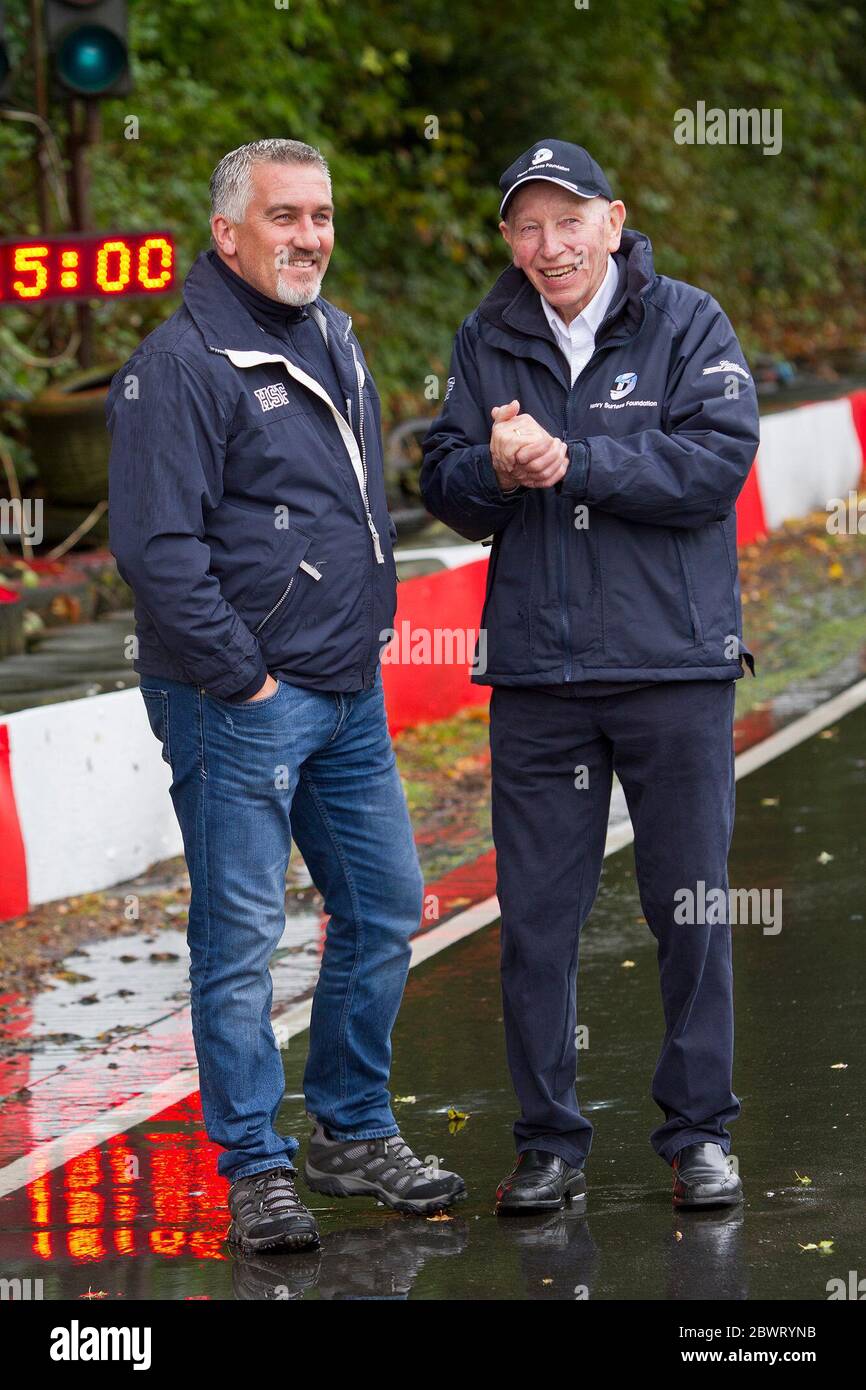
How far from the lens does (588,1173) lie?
5285mm

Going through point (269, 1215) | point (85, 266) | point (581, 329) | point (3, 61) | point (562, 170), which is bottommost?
point (269, 1215)

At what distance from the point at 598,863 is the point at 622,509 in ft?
2.72

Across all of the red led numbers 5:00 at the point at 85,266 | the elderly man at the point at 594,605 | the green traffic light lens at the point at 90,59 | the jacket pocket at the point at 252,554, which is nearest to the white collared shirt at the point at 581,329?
the elderly man at the point at 594,605

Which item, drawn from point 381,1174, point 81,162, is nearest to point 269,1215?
point 381,1174

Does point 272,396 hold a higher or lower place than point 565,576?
higher

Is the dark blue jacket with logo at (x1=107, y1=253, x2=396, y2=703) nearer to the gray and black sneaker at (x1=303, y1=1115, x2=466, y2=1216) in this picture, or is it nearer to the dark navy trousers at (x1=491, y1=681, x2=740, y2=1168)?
the dark navy trousers at (x1=491, y1=681, x2=740, y2=1168)

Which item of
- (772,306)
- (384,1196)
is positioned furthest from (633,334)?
(772,306)

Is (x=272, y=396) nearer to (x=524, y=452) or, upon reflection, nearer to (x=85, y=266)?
(x=524, y=452)

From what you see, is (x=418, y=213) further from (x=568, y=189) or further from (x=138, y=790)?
(x=568, y=189)

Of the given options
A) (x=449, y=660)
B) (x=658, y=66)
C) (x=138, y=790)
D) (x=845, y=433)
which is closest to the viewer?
(x=138, y=790)

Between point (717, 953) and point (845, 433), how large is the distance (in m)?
12.8

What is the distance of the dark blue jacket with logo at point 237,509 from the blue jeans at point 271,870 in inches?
4.2

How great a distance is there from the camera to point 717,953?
16.6ft

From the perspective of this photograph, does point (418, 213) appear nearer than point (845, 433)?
No
